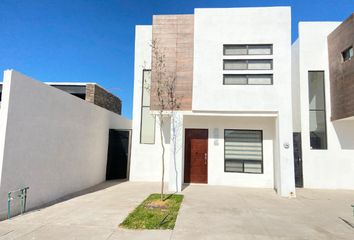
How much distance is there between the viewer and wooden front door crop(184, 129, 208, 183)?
10141 mm

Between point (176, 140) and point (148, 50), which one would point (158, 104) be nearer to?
point (176, 140)

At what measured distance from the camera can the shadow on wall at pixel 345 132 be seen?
32.6 ft

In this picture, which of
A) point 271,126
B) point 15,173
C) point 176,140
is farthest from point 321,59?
point 15,173

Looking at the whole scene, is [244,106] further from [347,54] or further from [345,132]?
[345,132]

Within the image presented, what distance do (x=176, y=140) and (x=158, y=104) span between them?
1.59 metres

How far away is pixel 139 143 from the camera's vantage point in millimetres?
11023

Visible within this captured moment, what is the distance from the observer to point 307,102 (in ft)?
33.7

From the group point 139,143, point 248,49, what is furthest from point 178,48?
Answer: point 139,143

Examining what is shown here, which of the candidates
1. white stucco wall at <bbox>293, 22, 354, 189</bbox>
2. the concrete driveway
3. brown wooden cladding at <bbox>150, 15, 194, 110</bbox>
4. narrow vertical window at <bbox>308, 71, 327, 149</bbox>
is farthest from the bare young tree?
narrow vertical window at <bbox>308, 71, 327, 149</bbox>

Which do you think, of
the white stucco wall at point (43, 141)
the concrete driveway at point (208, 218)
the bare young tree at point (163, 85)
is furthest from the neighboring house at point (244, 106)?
the white stucco wall at point (43, 141)

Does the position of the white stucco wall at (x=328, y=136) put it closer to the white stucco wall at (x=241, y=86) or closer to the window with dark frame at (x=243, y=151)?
the window with dark frame at (x=243, y=151)

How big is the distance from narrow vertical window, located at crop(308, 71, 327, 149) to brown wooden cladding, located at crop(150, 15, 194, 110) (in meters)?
5.89

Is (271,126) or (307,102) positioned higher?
(307,102)

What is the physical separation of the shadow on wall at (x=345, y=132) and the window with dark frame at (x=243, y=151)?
3427 mm
